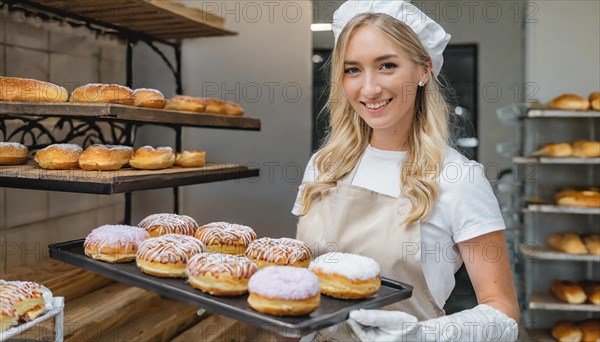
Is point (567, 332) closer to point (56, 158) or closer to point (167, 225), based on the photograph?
point (167, 225)

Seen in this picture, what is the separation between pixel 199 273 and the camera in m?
1.31

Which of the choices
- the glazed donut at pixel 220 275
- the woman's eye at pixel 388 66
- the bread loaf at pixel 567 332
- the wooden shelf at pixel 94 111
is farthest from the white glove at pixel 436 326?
the bread loaf at pixel 567 332

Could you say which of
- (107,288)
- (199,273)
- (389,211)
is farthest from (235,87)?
(199,273)

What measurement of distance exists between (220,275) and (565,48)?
315cm

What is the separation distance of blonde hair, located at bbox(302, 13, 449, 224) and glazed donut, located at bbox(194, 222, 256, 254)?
29 centimetres

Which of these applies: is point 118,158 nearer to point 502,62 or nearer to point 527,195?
point 527,195

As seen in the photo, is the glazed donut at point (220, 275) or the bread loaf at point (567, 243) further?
the bread loaf at point (567, 243)

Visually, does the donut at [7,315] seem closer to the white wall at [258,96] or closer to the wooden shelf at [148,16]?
the wooden shelf at [148,16]

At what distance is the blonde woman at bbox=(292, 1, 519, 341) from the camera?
1.52 m

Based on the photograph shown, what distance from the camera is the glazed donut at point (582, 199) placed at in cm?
329

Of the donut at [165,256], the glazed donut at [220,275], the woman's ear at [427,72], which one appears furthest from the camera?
the woman's ear at [427,72]

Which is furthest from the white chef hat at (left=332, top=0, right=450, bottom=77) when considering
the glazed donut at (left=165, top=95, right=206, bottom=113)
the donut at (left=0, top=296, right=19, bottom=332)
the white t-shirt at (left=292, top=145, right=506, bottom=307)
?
the donut at (left=0, top=296, right=19, bottom=332)

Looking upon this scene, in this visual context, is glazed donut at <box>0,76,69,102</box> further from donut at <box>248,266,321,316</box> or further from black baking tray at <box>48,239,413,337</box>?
donut at <box>248,266,321,316</box>

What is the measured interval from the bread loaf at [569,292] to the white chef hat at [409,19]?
90.3 inches
